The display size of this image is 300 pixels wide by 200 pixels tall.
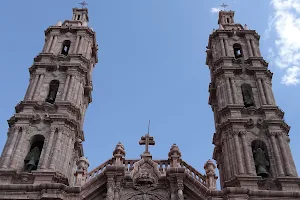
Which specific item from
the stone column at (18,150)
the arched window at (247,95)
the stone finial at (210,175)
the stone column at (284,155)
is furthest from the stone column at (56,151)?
the stone column at (284,155)

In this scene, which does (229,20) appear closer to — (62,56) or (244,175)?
(62,56)

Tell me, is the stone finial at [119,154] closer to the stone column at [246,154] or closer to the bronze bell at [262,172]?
the stone column at [246,154]

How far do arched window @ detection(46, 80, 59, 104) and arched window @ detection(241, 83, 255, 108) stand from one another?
12831 mm

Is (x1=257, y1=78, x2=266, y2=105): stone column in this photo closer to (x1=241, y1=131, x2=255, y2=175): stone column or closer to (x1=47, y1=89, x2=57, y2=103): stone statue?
(x1=241, y1=131, x2=255, y2=175): stone column

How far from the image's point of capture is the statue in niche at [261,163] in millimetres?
25781

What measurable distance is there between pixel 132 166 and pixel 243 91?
10.4m

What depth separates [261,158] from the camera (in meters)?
26.7

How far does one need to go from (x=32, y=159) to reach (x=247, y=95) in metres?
14.8

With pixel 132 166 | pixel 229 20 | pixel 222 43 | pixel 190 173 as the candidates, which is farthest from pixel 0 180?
pixel 229 20

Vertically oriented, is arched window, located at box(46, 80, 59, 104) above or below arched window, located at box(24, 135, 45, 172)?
above

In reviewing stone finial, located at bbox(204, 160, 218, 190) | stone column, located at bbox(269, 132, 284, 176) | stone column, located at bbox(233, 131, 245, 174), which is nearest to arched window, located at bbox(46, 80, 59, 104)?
stone finial, located at bbox(204, 160, 218, 190)

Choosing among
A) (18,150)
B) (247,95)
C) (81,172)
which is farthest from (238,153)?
(18,150)

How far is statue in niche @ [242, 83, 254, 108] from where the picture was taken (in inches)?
1198

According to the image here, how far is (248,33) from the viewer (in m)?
36.0
